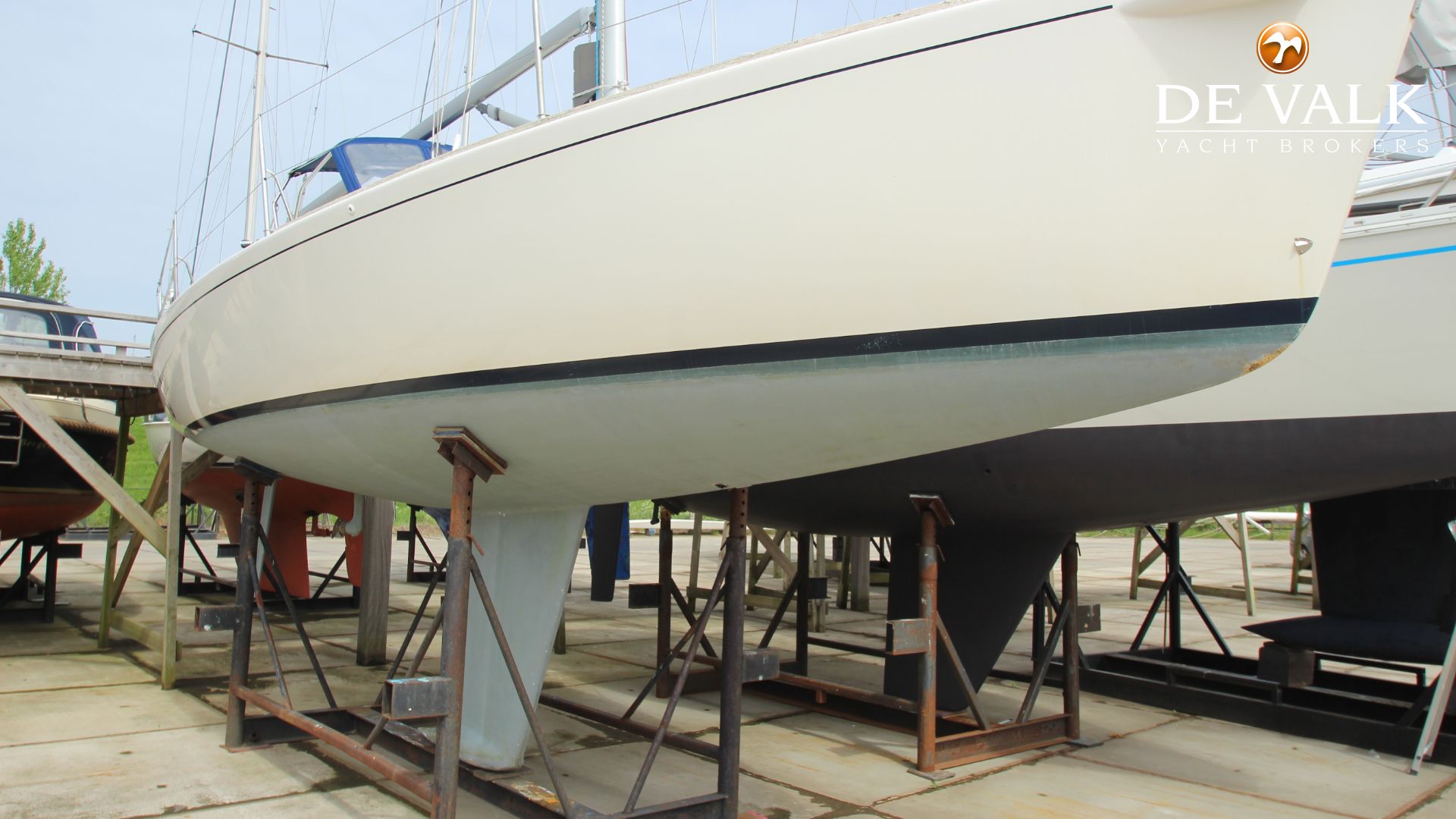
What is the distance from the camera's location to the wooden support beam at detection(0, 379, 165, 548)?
521cm

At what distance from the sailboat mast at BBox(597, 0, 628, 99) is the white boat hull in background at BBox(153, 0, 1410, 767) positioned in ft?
3.06

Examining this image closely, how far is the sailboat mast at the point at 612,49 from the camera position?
3174mm

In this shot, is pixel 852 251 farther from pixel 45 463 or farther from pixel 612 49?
pixel 45 463

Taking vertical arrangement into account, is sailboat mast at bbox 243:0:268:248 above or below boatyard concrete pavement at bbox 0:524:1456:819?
above

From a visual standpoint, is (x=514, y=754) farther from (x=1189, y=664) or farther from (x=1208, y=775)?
(x=1189, y=664)

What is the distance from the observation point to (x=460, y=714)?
2.70m

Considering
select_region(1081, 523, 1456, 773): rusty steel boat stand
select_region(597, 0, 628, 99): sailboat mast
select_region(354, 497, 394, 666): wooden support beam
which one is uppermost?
select_region(597, 0, 628, 99): sailboat mast

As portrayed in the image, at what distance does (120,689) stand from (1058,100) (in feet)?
17.5

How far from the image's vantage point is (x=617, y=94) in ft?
7.13

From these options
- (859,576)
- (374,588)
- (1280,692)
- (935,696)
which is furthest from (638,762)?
(859,576)

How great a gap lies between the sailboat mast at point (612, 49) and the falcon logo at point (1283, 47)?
184 centimetres

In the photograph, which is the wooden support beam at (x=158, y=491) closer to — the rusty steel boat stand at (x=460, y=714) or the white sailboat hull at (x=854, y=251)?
the rusty steel boat stand at (x=460, y=714)

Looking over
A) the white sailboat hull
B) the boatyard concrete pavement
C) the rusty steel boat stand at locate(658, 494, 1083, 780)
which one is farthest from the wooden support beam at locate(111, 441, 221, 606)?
the white sailboat hull

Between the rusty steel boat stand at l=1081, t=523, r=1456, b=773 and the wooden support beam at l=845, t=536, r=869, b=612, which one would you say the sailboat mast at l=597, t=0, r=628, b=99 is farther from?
the wooden support beam at l=845, t=536, r=869, b=612
